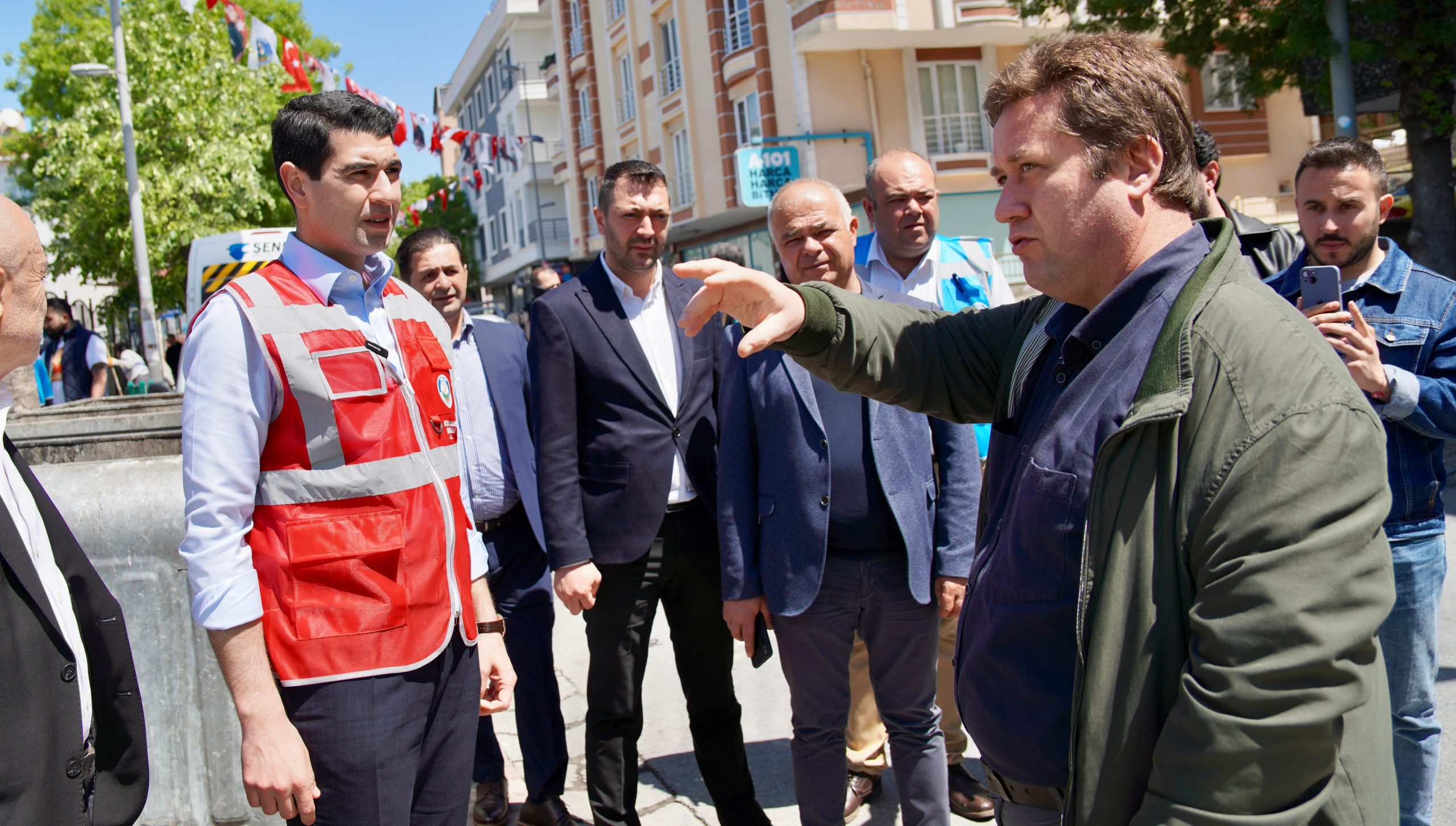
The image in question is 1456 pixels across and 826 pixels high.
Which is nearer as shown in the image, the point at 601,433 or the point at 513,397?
the point at 601,433

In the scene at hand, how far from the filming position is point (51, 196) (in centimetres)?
2153

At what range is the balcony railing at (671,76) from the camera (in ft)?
89.8

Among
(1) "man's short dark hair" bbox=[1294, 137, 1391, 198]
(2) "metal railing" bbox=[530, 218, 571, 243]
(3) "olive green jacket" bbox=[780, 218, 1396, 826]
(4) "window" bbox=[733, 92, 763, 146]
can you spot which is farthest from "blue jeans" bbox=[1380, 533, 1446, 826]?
(2) "metal railing" bbox=[530, 218, 571, 243]

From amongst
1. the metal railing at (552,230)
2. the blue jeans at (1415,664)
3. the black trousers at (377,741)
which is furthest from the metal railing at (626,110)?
the black trousers at (377,741)

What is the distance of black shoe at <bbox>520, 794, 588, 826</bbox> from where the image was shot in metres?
3.74

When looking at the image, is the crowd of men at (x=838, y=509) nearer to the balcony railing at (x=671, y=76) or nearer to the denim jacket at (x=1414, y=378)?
the denim jacket at (x=1414, y=378)

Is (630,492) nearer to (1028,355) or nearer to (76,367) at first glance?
(1028,355)

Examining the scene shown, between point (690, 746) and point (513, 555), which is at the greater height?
point (513, 555)

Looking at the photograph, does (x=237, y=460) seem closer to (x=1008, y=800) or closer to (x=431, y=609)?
(x=431, y=609)

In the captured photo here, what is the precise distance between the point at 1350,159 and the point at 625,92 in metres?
29.7

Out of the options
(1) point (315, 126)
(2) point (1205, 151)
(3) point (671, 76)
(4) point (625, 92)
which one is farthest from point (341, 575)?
(4) point (625, 92)

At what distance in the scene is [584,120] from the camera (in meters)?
33.6

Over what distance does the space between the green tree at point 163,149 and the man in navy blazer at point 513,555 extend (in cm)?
1868

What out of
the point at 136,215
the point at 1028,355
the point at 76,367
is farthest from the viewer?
the point at 136,215
